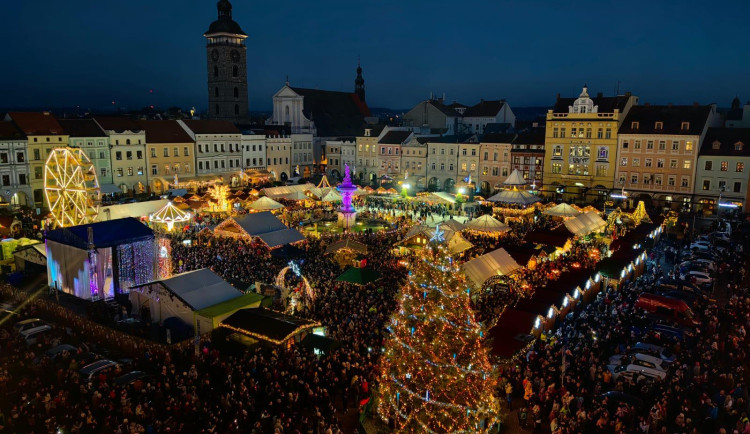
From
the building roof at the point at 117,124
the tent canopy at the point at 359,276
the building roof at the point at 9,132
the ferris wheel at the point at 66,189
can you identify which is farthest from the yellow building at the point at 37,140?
the tent canopy at the point at 359,276

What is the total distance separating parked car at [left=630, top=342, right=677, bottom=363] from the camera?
15.3 m

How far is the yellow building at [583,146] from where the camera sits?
45812 mm

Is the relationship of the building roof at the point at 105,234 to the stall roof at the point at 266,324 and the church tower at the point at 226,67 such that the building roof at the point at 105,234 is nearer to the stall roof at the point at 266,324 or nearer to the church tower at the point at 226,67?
the stall roof at the point at 266,324

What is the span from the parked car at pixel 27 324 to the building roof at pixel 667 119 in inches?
1704

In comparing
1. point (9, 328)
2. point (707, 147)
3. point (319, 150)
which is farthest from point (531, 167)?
point (9, 328)

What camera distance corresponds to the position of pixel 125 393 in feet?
41.8

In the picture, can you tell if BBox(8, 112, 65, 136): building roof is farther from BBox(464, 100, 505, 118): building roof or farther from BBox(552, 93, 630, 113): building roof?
BBox(464, 100, 505, 118): building roof

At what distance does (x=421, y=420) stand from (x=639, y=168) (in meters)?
41.7

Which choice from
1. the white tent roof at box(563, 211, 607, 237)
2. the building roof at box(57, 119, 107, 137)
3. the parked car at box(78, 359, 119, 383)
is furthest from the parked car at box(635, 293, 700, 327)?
the building roof at box(57, 119, 107, 137)

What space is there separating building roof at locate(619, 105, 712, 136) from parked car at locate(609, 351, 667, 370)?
108 ft

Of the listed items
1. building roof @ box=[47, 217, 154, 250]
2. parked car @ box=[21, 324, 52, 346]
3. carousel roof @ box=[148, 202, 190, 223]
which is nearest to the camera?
parked car @ box=[21, 324, 52, 346]

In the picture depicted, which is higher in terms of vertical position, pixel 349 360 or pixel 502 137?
pixel 502 137

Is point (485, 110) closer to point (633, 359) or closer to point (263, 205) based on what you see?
point (263, 205)

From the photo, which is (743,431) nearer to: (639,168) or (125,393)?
(125,393)
